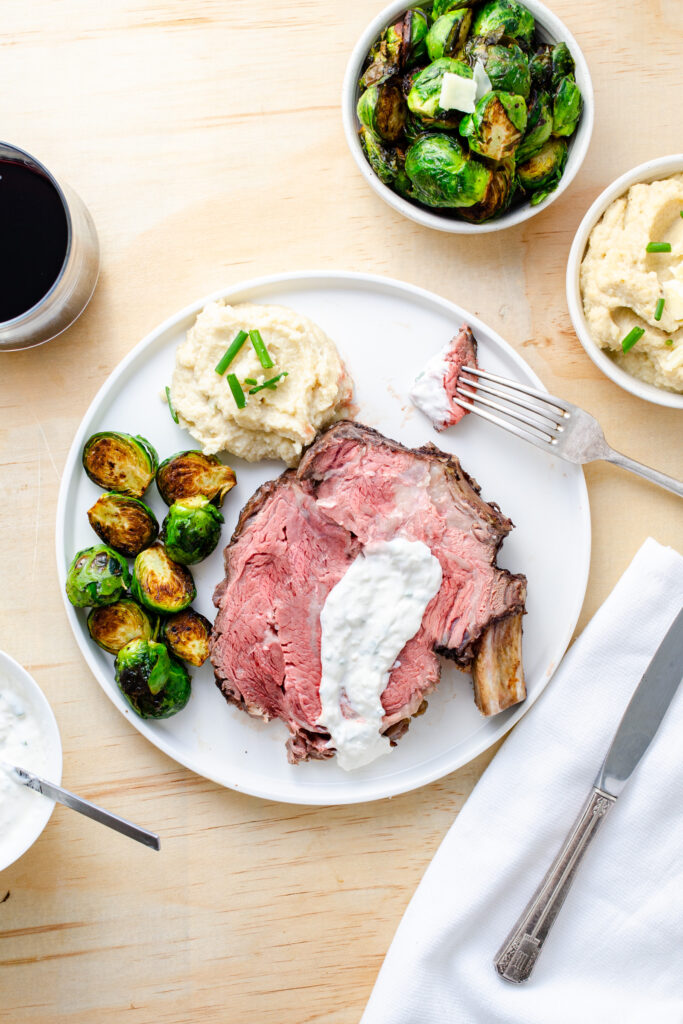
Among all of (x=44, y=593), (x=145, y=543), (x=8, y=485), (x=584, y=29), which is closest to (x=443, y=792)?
(x=145, y=543)

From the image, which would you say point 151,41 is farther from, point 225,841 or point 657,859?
point 657,859

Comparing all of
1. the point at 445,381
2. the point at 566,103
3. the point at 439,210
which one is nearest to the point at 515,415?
the point at 445,381

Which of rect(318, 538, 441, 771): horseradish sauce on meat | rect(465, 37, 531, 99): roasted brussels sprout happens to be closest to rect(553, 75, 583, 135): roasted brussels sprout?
rect(465, 37, 531, 99): roasted brussels sprout

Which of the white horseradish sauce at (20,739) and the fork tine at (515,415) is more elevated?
the fork tine at (515,415)

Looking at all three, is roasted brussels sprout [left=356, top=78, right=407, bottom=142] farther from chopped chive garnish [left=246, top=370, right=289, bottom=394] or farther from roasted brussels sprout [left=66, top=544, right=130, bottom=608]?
roasted brussels sprout [left=66, top=544, right=130, bottom=608]

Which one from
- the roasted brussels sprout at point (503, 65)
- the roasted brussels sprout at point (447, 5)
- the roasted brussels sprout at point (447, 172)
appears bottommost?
the roasted brussels sprout at point (447, 172)

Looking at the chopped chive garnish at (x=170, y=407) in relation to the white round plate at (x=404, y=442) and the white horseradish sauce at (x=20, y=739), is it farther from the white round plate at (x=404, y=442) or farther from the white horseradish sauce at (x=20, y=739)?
the white horseradish sauce at (x=20, y=739)

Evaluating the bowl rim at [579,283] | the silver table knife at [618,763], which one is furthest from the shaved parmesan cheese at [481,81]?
the silver table knife at [618,763]
